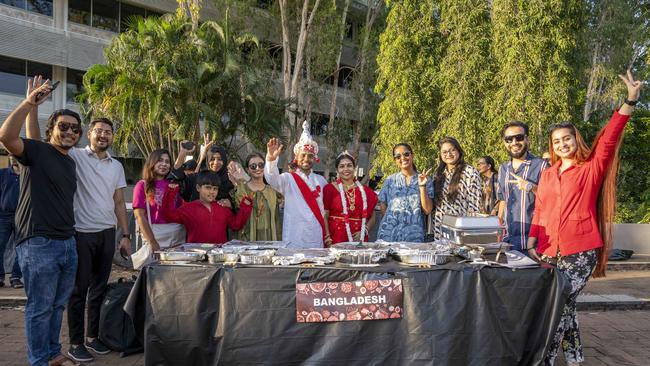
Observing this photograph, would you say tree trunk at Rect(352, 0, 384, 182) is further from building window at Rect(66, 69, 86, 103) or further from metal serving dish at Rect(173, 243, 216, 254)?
metal serving dish at Rect(173, 243, 216, 254)

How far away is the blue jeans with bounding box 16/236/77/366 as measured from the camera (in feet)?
10.8

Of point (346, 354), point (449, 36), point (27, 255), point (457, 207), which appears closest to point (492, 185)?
point (457, 207)

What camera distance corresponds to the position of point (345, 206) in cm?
450

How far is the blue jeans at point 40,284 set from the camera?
3281mm

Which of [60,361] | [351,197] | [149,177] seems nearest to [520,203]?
[351,197]

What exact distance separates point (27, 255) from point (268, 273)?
165 cm

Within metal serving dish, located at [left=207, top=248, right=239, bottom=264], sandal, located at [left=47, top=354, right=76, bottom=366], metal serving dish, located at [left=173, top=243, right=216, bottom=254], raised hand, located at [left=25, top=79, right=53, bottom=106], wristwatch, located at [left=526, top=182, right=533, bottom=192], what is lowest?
sandal, located at [left=47, top=354, right=76, bottom=366]

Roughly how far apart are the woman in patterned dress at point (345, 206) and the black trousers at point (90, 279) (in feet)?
6.14

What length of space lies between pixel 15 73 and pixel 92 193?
15963 millimetres

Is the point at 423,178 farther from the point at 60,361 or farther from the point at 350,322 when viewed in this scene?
the point at 60,361

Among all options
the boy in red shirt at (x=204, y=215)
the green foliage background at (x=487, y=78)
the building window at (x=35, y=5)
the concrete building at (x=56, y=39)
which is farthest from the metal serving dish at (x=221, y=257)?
the building window at (x=35, y=5)

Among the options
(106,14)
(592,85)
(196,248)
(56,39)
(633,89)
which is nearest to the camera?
(633,89)

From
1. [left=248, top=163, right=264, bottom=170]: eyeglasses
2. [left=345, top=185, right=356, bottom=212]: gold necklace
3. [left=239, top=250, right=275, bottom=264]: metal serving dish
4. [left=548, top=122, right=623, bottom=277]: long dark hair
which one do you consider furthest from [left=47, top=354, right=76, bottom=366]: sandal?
[left=548, top=122, right=623, bottom=277]: long dark hair

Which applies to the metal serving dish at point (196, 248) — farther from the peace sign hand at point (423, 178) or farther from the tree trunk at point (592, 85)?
the tree trunk at point (592, 85)
